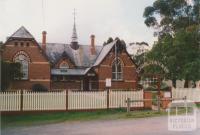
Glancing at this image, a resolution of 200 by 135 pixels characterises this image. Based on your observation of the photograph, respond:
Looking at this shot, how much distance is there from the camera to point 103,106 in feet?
86.3

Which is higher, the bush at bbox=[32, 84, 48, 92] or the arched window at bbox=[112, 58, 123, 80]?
the arched window at bbox=[112, 58, 123, 80]

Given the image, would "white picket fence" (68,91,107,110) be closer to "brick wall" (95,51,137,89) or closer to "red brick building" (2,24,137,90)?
"red brick building" (2,24,137,90)

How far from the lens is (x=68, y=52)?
175ft

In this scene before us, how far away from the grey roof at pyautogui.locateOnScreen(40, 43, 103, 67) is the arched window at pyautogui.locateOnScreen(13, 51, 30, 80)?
6.33 m

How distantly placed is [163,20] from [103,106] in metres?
25.2

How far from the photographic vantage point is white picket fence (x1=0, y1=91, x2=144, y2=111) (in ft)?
79.9

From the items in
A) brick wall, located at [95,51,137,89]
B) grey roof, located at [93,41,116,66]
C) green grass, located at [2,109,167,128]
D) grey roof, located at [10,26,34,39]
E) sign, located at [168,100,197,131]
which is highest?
grey roof, located at [10,26,34,39]

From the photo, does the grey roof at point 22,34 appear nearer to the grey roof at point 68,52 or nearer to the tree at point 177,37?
the grey roof at point 68,52

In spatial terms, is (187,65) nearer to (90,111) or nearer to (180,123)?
(90,111)

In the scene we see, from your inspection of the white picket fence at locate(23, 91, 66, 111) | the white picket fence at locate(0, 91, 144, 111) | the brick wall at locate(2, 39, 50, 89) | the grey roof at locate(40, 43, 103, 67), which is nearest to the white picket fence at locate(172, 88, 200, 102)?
the white picket fence at locate(0, 91, 144, 111)

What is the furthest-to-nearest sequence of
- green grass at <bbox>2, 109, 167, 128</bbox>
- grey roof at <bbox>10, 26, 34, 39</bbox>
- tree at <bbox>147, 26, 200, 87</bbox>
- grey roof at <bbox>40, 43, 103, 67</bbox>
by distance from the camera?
grey roof at <bbox>40, 43, 103, 67</bbox>
grey roof at <bbox>10, 26, 34, 39</bbox>
tree at <bbox>147, 26, 200, 87</bbox>
green grass at <bbox>2, 109, 167, 128</bbox>

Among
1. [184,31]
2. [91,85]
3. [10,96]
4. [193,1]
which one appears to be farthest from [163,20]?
[10,96]

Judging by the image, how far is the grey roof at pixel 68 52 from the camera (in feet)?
169

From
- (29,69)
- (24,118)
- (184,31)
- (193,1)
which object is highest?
(193,1)
